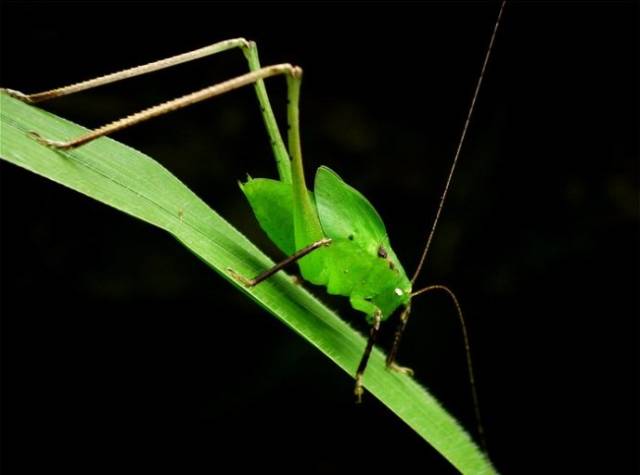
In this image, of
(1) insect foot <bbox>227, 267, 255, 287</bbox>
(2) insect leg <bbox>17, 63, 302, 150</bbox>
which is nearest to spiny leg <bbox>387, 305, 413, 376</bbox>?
(1) insect foot <bbox>227, 267, 255, 287</bbox>

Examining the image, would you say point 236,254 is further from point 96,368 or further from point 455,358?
point 455,358

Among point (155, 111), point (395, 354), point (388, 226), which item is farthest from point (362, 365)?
point (388, 226)

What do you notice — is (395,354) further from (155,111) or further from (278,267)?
(155,111)

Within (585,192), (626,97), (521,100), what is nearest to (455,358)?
(585,192)

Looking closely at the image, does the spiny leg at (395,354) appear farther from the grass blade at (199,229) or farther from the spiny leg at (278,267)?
the spiny leg at (278,267)

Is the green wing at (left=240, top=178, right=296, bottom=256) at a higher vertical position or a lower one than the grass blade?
higher

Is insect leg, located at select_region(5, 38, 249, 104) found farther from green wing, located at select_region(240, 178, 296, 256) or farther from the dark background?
the dark background
